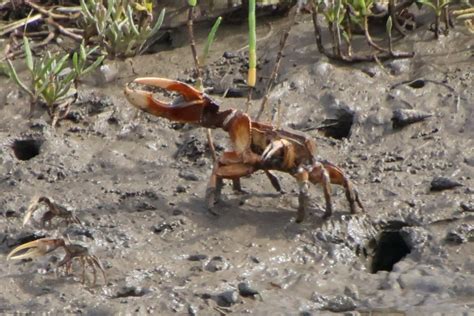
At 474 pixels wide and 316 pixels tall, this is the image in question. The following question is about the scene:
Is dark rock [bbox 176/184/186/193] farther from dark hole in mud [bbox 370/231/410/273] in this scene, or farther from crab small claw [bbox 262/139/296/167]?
dark hole in mud [bbox 370/231/410/273]

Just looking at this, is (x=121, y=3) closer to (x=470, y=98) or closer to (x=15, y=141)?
(x=15, y=141)

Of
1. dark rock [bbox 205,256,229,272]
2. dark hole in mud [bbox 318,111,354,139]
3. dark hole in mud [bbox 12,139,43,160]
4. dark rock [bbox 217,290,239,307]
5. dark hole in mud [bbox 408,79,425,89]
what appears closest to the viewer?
dark rock [bbox 217,290,239,307]

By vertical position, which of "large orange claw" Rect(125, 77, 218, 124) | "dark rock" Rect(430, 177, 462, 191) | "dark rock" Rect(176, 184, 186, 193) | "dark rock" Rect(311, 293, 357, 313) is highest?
"large orange claw" Rect(125, 77, 218, 124)

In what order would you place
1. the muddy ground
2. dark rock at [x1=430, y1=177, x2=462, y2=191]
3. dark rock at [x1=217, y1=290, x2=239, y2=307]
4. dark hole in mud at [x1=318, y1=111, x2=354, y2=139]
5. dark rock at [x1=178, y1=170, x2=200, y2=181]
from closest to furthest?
dark rock at [x1=217, y1=290, x2=239, y2=307] < the muddy ground < dark rock at [x1=430, y1=177, x2=462, y2=191] < dark rock at [x1=178, y1=170, x2=200, y2=181] < dark hole in mud at [x1=318, y1=111, x2=354, y2=139]

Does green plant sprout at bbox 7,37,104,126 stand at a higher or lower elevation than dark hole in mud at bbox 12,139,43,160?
higher

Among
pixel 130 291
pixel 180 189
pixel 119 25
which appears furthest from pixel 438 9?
pixel 130 291

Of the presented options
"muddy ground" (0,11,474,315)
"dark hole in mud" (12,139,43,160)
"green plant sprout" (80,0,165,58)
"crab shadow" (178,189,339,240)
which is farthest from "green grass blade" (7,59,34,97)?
"crab shadow" (178,189,339,240)

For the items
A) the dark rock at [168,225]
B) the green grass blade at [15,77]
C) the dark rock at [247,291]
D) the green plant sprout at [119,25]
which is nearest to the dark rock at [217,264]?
the dark rock at [247,291]
